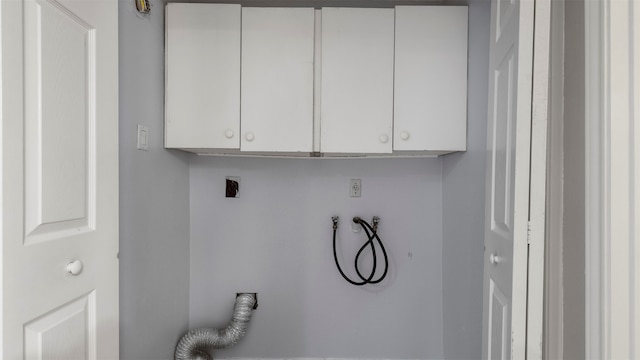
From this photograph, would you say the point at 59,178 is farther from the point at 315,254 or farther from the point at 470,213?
the point at 470,213

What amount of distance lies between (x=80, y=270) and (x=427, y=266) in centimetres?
170

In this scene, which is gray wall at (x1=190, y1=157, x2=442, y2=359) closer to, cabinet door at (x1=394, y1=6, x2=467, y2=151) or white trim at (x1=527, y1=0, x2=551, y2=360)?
cabinet door at (x1=394, y1=6, x2=467, y2=151)

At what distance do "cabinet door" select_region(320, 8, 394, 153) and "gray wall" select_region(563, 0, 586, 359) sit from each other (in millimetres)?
774

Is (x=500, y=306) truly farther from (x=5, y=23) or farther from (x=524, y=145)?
(x=5, y=23)

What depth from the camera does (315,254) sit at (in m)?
1.98

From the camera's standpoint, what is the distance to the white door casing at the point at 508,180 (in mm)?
867

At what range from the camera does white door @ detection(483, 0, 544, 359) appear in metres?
0.87

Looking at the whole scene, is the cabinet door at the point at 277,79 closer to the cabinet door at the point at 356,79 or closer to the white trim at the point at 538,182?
the cabinet door at the point at 356,79

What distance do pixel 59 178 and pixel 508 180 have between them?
49.9 inches

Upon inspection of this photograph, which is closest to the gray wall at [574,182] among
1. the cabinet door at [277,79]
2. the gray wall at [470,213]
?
the gray wall at [470,213]

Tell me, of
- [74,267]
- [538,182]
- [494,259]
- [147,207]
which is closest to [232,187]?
[147,207]

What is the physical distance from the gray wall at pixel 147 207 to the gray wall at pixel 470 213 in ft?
4.80
